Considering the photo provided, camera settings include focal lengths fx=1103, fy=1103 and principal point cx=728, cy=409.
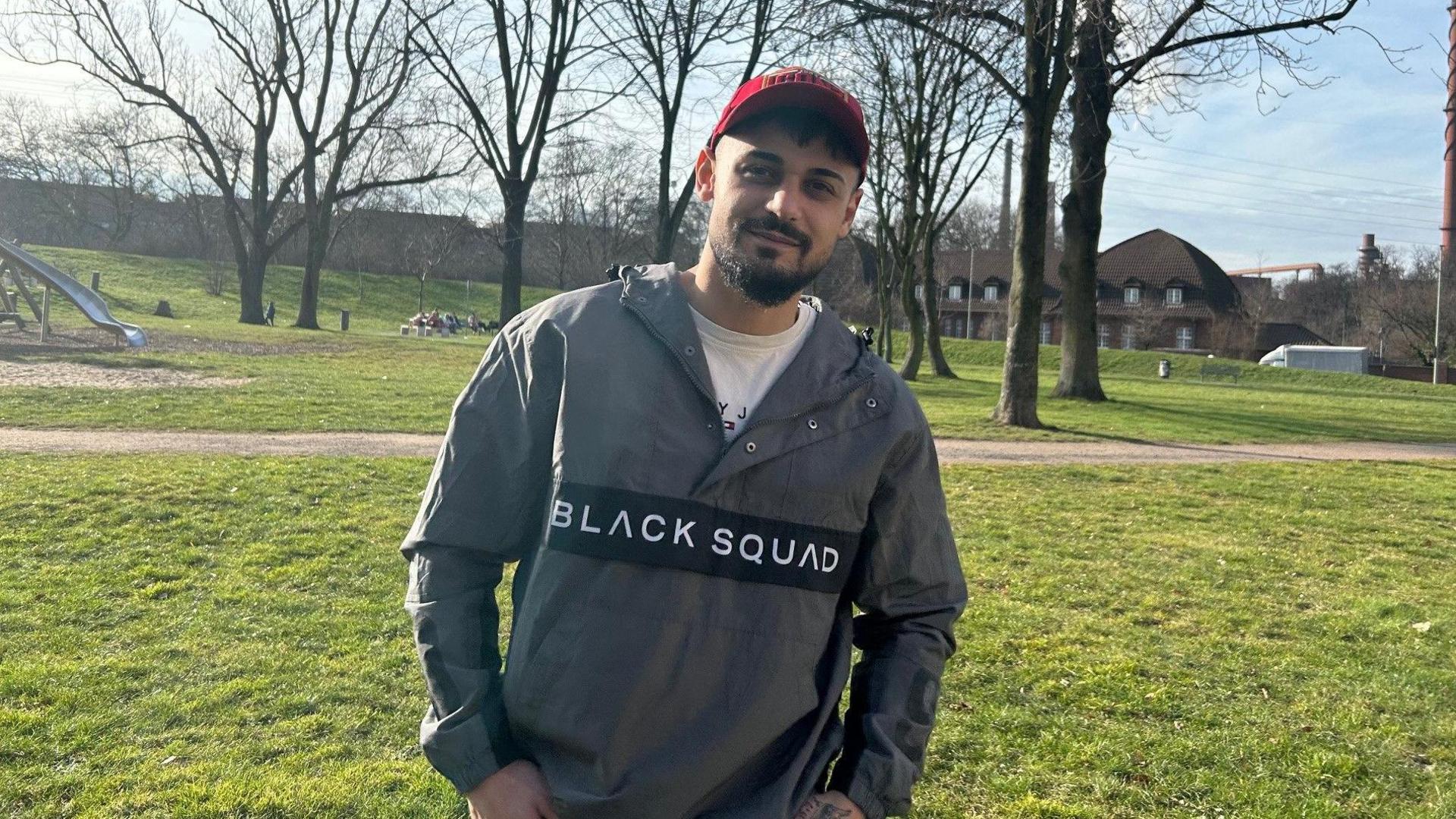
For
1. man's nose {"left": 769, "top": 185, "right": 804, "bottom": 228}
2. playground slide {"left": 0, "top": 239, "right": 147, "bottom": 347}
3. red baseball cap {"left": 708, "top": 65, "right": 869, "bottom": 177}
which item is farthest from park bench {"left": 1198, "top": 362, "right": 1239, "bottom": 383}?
man's nose {"left": 769, "top": 185, "right": 804, "bottom": 228}

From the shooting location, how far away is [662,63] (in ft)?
74.0

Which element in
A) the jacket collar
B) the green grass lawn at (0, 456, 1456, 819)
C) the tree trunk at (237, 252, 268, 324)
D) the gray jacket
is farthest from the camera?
the tree trunk at (237, 252, 268, 324)

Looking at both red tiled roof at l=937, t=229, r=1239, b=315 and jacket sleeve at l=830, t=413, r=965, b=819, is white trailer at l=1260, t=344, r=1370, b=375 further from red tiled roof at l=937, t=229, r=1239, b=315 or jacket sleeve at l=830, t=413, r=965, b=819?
jacket sleeve at l=830, t=413, r=965, b=819

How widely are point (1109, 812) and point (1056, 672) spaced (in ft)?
4.56

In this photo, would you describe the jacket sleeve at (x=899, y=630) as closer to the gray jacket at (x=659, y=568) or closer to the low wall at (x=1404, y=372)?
the gray jacket at (x=659, y=568)

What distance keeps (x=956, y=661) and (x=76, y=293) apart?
2394cm

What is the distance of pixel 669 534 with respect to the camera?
5.84ft

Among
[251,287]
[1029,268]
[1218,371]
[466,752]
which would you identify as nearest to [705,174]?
[466,752]

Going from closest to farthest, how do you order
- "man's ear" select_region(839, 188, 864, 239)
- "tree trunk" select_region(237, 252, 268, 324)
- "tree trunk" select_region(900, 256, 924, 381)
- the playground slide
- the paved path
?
"man's ear" select_region(839, 188, 864, 239), the paved path, the playground slide, "tree trunk" select_region(900, 256, 924, 381), "tree trunk" select_region(237, 252, 268, 324)

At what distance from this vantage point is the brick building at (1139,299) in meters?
65.2

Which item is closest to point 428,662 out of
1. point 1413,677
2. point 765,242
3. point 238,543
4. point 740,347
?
point 740,347

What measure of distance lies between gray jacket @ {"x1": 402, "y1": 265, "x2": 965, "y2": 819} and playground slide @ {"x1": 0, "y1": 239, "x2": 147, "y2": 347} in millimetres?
23182

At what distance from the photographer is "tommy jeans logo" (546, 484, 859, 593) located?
1773 mm

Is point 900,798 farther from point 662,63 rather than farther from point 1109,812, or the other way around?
point 662,63
